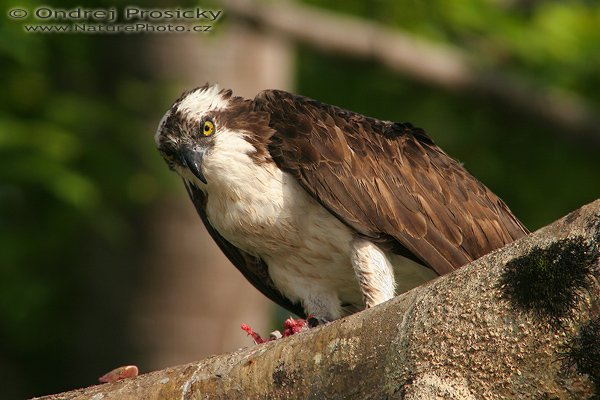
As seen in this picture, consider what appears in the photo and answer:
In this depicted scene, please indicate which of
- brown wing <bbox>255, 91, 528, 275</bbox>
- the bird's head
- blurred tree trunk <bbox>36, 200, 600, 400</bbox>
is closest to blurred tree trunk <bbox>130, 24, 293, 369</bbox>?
the bird's head

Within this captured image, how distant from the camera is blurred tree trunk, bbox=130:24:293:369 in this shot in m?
10.3

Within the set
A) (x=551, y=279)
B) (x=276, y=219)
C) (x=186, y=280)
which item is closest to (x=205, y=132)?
(x=276, y=219)

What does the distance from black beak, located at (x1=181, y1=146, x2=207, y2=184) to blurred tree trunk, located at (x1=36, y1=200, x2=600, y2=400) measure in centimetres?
213

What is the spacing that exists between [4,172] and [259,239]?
3.44 meters

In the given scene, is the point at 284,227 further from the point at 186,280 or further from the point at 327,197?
the point at 186,280

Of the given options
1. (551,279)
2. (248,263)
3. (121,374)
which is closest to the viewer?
(551,279)

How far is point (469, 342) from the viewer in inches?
149

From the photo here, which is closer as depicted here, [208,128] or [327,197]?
[327,197]

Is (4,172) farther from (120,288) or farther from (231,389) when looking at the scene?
(231,389)

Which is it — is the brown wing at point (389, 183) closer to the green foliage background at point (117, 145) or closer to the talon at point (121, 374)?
the talon at point (121, 374)

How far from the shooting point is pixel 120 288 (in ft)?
34.5

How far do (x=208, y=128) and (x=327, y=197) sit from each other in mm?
962

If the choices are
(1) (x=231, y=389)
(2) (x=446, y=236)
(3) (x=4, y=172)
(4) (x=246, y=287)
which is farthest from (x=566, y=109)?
(1) (x=231, y=389)

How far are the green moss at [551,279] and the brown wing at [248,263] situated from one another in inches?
126
